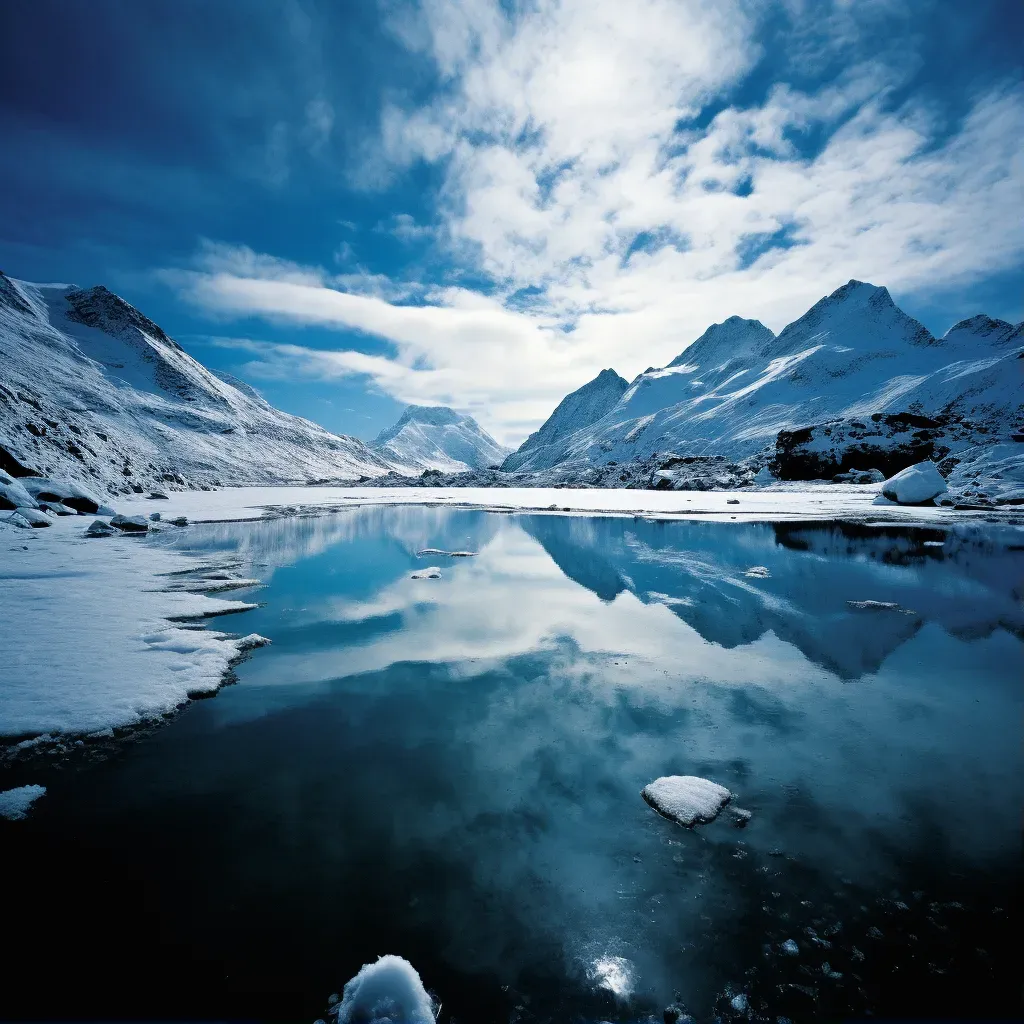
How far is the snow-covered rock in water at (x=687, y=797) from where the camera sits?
19.8ft

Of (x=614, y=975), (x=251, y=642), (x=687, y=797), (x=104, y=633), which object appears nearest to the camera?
(x=614, y=975)

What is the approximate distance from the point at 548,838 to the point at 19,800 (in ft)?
20.9

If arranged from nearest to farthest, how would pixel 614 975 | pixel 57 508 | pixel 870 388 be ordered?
pixel 614 975, pixel 57 508, pixel 870 388

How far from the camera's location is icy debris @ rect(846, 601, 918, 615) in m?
14.8

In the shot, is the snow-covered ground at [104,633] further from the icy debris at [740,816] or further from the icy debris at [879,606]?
the icy debris at [879,606]

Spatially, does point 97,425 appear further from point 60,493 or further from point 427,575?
point 427,575

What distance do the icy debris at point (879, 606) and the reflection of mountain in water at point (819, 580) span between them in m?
0.11

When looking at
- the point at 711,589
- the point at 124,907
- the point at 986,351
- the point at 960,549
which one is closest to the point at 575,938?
the point at 124,907

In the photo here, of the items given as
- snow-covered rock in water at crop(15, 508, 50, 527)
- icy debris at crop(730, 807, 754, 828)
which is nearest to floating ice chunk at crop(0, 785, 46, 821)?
icy debris at crop(730, 807, 754, 828)

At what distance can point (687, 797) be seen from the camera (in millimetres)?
6285

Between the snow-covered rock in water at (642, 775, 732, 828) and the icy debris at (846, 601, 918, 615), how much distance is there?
11.6 m

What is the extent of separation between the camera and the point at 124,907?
4668 millimetres

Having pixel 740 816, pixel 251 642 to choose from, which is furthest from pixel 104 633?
pixel 740 816

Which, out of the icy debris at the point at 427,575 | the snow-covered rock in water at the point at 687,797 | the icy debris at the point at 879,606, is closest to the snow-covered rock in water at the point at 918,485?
the icy debris at the point at 879,606
